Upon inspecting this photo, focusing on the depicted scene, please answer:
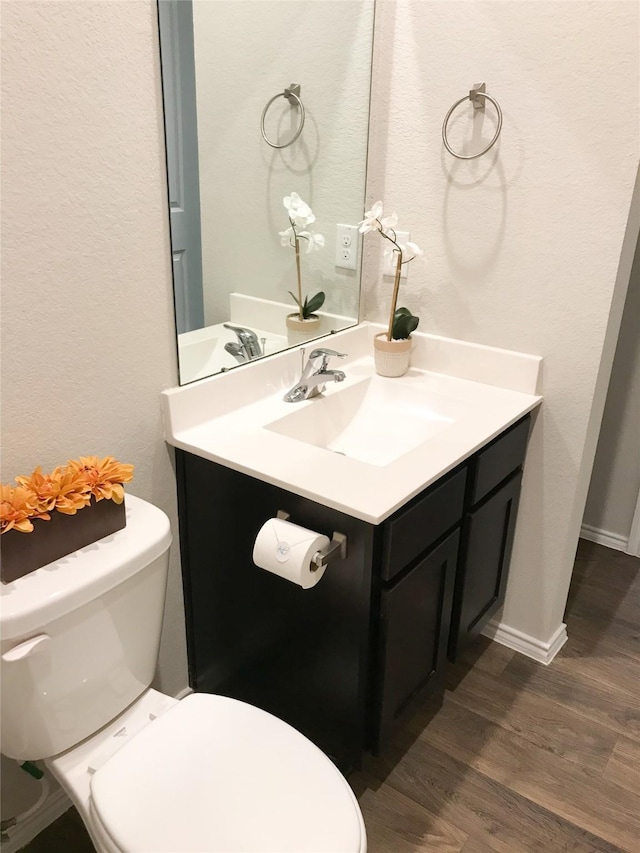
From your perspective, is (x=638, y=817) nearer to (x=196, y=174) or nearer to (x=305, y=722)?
(x=305, y=722)

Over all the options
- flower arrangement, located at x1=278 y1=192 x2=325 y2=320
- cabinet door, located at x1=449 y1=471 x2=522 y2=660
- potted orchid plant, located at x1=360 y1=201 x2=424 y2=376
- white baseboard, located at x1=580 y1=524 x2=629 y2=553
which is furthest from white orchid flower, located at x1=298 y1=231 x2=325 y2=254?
white baseboard, located at x1=580 y1=524 x2=629 y2=553

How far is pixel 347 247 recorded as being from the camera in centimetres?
192

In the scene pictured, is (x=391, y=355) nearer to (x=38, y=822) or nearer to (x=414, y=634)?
(x=414, y=634)

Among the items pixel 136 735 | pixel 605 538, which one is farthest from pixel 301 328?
pixel 605 538

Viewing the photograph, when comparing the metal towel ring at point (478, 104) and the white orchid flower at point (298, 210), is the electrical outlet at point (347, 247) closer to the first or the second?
the white orchid flower at point (298, 210)

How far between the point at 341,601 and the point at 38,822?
85 centimetres

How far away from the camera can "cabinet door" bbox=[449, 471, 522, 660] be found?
5.40 ft

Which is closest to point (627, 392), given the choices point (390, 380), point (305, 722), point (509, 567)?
point (509, 567)

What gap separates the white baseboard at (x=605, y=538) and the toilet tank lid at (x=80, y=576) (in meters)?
1.94

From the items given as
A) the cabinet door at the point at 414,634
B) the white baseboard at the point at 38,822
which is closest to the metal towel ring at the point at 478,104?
the cabinet door at the point at 414,634

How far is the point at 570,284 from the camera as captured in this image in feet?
5.38

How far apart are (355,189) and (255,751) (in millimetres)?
1436

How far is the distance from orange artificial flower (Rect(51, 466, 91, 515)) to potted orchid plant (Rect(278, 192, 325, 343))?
0.84 meters

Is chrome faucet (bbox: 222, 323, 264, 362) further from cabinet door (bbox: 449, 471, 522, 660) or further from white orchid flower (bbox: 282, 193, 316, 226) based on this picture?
cabinet door (bbox: 449, 471, 522, 660)
